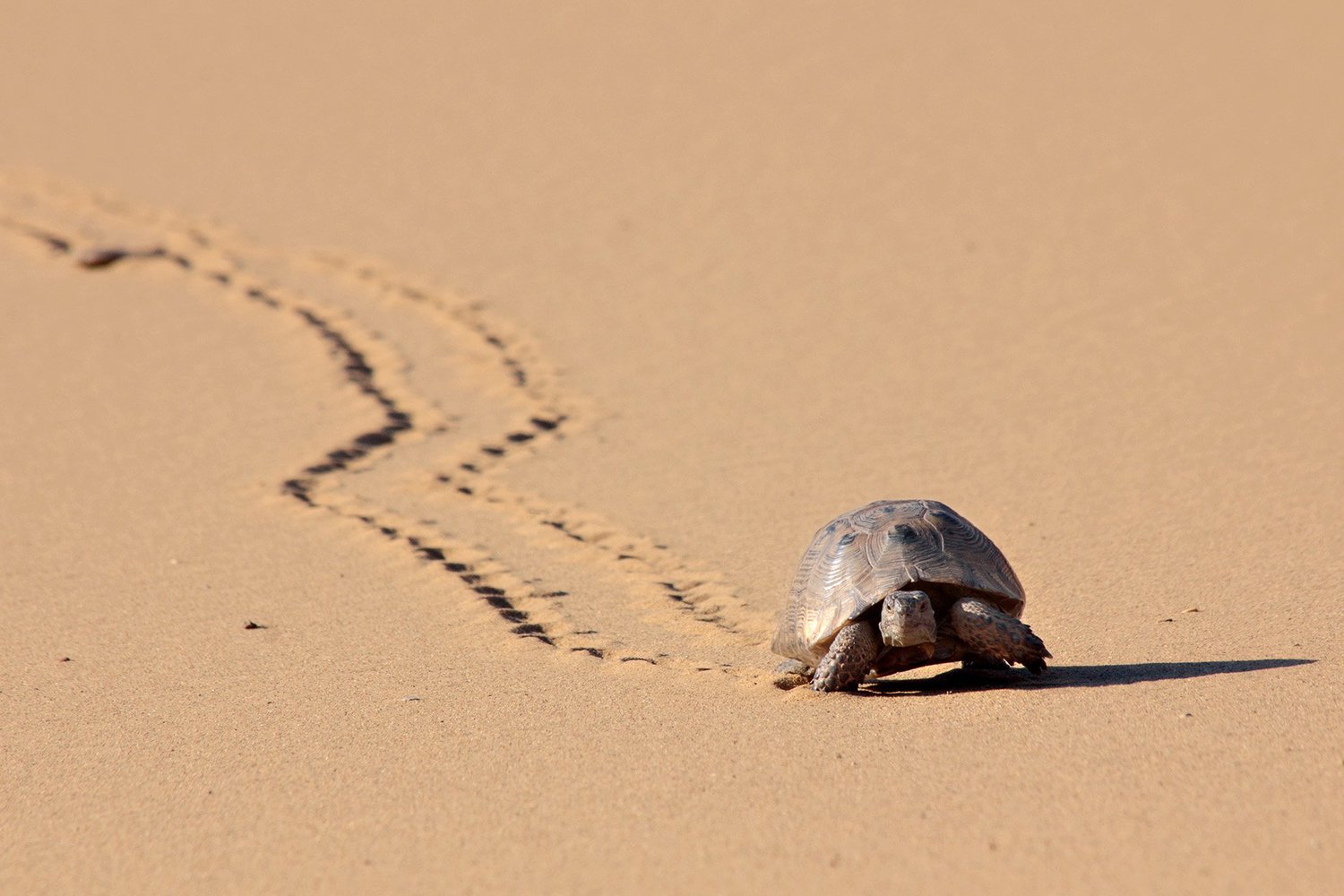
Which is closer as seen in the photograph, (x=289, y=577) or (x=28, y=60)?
(x=289, y=577)

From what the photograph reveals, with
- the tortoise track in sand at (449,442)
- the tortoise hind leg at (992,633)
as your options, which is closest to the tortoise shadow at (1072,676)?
the tortoise hind leg at (992,633)

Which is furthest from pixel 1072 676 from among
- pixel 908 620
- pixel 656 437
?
pixel 656 437

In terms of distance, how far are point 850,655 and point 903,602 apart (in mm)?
311

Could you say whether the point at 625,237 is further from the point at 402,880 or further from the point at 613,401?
the point at 402,880

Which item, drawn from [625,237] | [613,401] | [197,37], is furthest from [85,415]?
[197,37]

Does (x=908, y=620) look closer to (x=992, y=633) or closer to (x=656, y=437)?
(x=992, y=633)

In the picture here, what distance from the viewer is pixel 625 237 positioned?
13.1 meters

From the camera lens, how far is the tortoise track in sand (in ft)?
19.5

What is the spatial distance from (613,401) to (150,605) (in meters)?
3.88

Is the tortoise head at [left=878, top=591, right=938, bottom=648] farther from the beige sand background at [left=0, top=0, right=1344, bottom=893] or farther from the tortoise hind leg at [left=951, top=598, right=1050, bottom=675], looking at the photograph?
the beige sand background at [left=0, top=0, right=1344, bottom=893]

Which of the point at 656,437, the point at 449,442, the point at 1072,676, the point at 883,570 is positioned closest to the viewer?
the point at 883,570

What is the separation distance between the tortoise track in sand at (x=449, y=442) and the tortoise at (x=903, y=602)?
0.52 meters

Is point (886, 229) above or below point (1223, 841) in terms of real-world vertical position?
above

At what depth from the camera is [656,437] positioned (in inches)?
345
